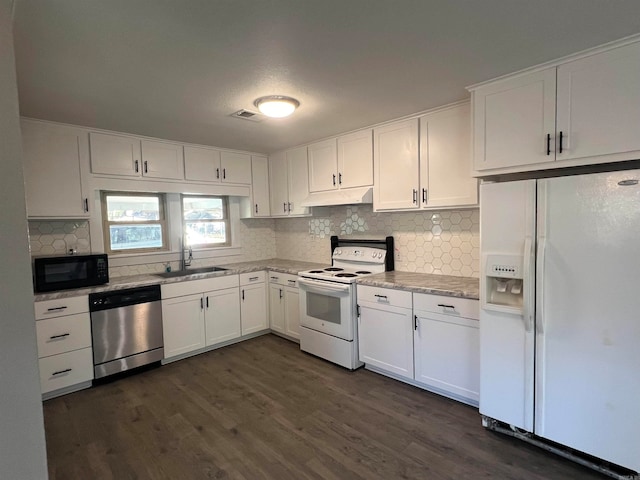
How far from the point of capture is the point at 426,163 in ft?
9.72

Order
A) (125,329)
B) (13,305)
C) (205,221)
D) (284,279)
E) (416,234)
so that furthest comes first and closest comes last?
(205,221), (284,279), (416,234), (125,329), (13,305)

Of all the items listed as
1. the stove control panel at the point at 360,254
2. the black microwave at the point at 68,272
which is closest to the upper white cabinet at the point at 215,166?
the black microwave at the point at 68,272

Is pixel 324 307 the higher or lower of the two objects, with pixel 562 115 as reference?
lower

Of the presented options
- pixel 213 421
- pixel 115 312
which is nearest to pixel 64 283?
pixel 115 312

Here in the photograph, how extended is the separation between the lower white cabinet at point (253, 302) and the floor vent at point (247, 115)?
73.5 inches

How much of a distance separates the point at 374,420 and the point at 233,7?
263cm

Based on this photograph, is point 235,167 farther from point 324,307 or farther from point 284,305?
point 324,307

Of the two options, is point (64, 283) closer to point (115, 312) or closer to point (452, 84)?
point (115, 312)

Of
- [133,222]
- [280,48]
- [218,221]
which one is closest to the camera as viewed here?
[280,48]

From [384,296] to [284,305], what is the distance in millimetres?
1507

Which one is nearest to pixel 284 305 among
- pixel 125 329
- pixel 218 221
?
pixel 218 221

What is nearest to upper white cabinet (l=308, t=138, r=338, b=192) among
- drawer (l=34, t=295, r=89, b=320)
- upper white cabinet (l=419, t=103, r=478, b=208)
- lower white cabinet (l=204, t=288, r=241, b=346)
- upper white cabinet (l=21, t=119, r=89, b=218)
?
upper white cabinet (l=419, t=103, r=478, b=208)

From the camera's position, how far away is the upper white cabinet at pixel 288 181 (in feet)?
13.5

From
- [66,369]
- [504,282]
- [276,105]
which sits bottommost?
[66,369]
